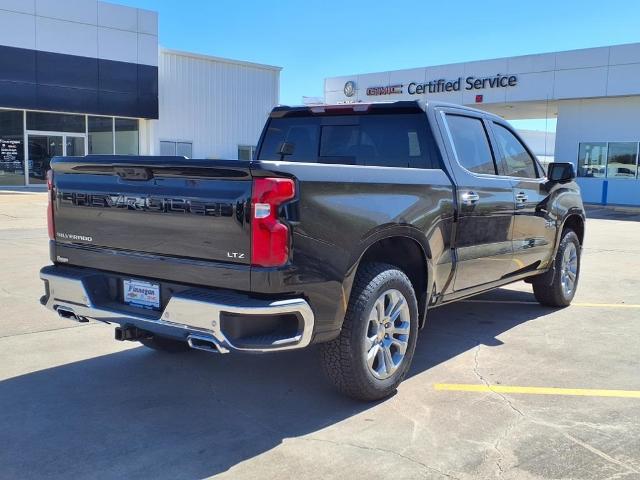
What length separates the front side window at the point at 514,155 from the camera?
5780mm

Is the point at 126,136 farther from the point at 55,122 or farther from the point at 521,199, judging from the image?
the point at 521,199

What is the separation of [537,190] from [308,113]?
2.39 meters

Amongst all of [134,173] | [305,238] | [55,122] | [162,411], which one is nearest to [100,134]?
[55,122]

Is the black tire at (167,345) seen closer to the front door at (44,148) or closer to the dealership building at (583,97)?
the dealership building at (583,97)

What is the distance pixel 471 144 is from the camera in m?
5.29

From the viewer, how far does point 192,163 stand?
351 centimetres

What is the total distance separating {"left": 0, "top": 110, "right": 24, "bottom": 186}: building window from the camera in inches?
963

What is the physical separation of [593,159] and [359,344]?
26.0 meters

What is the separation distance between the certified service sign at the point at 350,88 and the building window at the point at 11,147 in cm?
1638

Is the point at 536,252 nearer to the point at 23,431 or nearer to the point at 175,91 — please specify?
the point at 23,431

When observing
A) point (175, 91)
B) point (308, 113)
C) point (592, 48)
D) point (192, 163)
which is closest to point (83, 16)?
point (175, 91)

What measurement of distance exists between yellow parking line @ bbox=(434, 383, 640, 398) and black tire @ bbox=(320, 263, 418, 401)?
572mm

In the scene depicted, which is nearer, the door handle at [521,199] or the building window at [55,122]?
the door handle at [521,199]

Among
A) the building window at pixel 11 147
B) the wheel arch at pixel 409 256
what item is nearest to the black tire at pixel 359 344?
the wheel arch at pixel 409 256
